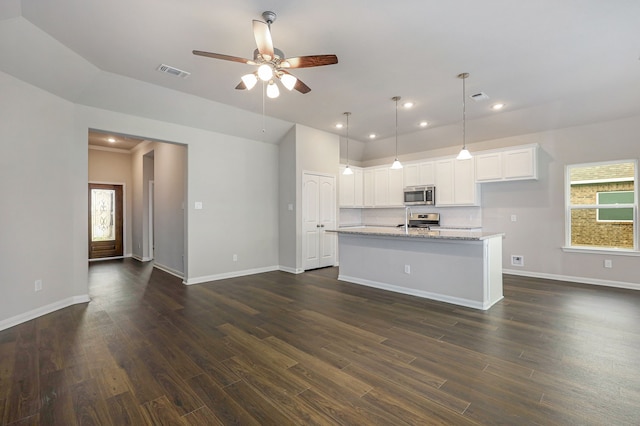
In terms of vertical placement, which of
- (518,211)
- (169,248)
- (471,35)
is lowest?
(169,248)

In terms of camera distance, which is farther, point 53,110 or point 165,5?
point 53,110

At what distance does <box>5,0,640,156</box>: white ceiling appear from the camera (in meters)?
2.54

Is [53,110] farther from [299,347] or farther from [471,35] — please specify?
[471,35]

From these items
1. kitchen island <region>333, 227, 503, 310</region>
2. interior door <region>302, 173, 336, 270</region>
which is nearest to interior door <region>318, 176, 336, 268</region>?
interior door <region>302, 173, 336, 270</region>

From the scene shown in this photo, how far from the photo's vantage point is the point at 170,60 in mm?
3420

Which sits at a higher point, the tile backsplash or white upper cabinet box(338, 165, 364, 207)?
white upper cabinet box(338, 165, 364, 207)

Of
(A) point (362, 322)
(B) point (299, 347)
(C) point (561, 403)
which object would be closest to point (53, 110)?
(B) point (299, 347)

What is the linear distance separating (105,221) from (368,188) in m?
7.11

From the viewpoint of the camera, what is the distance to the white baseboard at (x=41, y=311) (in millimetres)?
3199

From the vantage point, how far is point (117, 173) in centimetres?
806

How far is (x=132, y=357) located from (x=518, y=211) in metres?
6.44

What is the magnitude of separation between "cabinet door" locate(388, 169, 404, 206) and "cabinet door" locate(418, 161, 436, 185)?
1.54 ft

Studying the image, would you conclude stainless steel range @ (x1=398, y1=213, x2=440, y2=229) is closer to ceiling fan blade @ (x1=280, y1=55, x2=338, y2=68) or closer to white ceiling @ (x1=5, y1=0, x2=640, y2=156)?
white ceiling @ (x1=5, y1=0, x2=640, y2=156)

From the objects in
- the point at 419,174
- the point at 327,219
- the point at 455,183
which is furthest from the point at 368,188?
the point at 455,183
